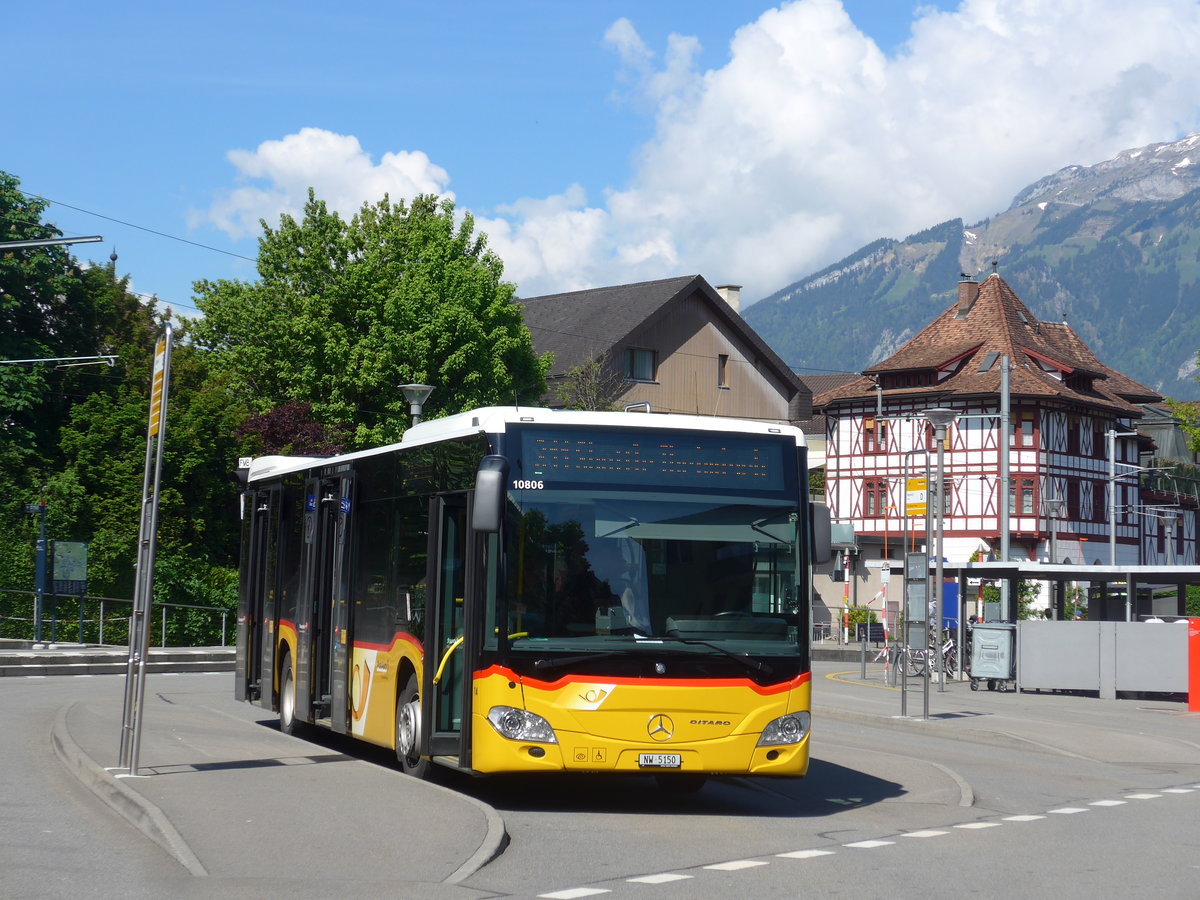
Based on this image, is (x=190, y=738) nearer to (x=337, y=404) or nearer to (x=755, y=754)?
(x=755, y=754)

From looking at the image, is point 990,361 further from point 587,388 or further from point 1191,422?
point 587,388

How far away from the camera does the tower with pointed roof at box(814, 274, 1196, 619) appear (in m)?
72.2

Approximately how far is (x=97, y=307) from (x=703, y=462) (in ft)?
140

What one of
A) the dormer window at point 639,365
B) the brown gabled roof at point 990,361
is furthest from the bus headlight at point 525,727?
the brown gabled roof at point 990,361

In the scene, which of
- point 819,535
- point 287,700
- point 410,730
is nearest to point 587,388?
point 287,700

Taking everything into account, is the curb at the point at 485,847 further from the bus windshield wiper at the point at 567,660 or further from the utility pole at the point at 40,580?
the utility pole at the point at 40,580

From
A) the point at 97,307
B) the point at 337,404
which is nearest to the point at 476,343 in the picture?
the point at 337,404

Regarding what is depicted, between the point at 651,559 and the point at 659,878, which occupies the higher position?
the point at 651,559

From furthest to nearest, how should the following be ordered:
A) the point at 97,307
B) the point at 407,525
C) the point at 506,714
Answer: the point at 97,307
the point at 407,525
the point at 506,714

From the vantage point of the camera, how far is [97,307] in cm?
5197

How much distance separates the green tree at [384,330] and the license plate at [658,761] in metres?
36.3

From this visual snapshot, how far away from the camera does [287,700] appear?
1822 centimetres

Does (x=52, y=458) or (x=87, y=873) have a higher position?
(x=52, y=458)

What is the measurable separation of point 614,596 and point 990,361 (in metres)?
66.7
